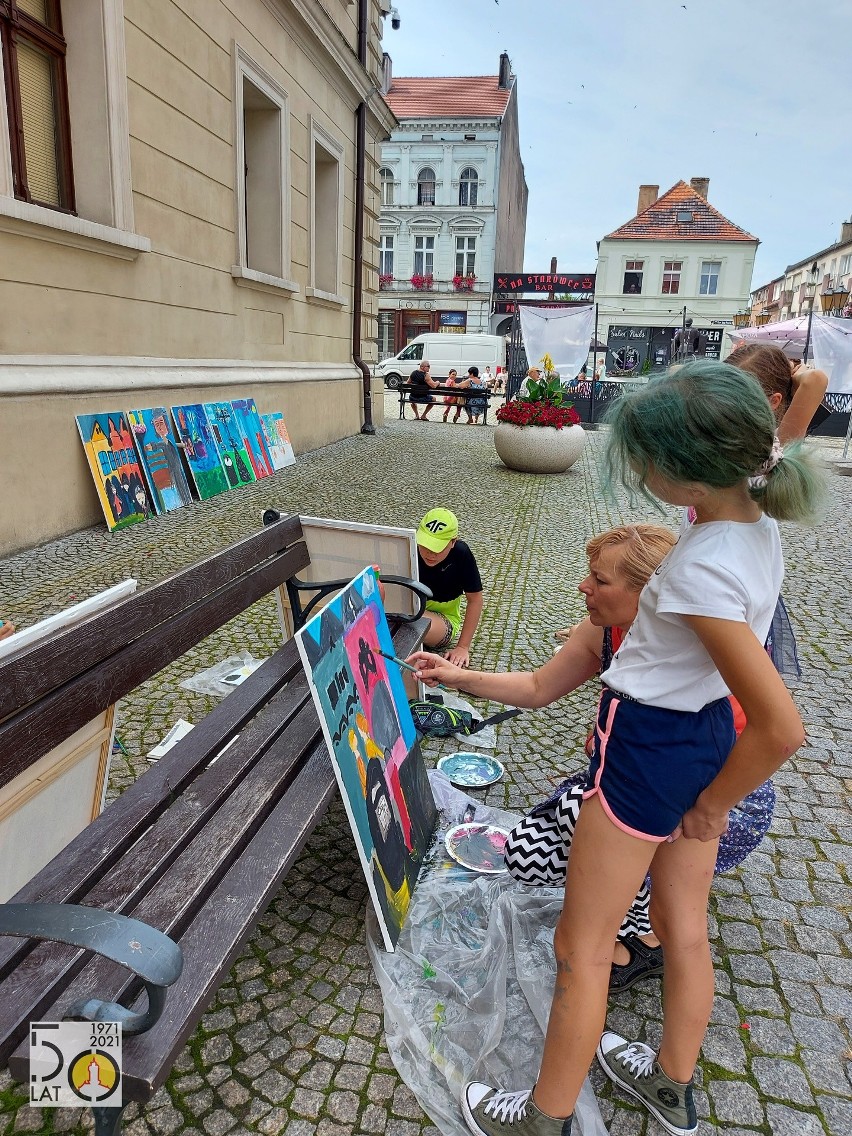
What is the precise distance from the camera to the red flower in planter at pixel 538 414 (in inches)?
416

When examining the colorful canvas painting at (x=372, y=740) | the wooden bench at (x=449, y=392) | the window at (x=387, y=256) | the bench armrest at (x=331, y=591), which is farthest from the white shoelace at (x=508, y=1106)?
the window at (x=387, y=256)

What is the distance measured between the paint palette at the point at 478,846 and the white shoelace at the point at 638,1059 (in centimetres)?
67

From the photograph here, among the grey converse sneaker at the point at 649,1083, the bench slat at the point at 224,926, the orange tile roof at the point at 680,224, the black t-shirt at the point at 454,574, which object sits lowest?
the grey converse sneaker at the point at 649,1083

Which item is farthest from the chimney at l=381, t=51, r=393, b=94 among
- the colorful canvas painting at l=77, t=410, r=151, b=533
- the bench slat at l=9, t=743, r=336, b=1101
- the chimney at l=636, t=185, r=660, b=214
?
the chimney at l=636, t=185, r=660, b=214

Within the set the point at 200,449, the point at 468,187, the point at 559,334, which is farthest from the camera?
the point at 468,187

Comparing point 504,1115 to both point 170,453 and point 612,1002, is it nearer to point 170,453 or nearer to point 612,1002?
point 612,1002

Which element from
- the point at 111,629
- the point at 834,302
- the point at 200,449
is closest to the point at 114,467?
the point at 200,449

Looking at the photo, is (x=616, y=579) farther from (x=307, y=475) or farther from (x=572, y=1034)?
(x=307, y=475)

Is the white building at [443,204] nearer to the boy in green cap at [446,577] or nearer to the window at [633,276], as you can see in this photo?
the window at [633,276]

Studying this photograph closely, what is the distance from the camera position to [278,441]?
31.9 ft

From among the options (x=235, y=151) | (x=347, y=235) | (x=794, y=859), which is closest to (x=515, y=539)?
(x=794, y=859)

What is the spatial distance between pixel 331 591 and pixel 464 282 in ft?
130

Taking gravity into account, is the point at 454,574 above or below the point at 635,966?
above

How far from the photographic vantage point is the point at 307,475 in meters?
9.32
